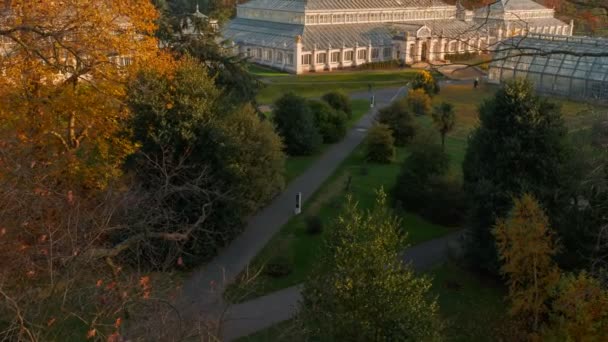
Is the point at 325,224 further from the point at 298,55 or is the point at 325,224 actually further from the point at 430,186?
the point at 298,55

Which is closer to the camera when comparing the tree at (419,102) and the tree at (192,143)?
the tree at (192,143)

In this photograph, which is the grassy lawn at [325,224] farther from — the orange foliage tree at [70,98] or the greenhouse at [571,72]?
the greenhouse at [571,72]

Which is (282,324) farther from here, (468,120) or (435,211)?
(468,120)

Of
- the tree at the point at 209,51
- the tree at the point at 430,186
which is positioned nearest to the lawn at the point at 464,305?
the tree at the point at 430,186

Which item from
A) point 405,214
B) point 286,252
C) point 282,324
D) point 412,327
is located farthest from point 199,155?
point 412,327

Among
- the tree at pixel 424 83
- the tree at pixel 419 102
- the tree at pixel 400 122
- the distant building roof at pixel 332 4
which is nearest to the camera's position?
the tree at pixel 400 122
